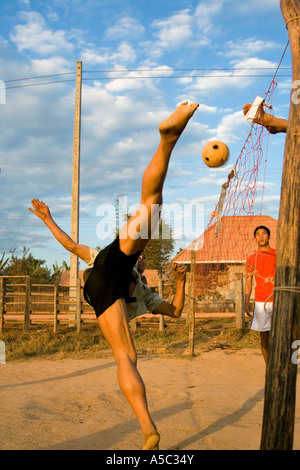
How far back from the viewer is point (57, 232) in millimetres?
3656

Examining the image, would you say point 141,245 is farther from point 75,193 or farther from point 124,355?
point 75,193

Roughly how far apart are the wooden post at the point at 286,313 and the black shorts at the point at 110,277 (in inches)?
39.1

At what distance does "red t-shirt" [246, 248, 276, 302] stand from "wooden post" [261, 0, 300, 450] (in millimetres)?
2925

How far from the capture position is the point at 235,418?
169 inches

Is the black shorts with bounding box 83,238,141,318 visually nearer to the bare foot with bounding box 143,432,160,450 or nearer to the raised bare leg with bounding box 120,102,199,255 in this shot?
the raised bare leg with bounding box 120,102,199,255

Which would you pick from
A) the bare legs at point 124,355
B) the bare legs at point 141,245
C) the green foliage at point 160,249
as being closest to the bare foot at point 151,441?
the bare legs at point 141,245

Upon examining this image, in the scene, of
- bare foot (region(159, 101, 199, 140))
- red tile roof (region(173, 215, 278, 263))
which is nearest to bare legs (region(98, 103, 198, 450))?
bare foot (region(159, 101, 199, 140))

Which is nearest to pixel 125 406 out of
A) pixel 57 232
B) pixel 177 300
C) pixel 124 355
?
pixel 177 300

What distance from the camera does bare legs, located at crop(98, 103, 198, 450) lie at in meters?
2.61

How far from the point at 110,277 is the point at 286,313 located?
122cm

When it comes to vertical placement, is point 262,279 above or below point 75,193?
below

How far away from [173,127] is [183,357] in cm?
686

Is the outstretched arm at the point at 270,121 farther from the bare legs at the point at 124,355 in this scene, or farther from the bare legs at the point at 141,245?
the bare legs at the point at 124,355

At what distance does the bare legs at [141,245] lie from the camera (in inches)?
103
